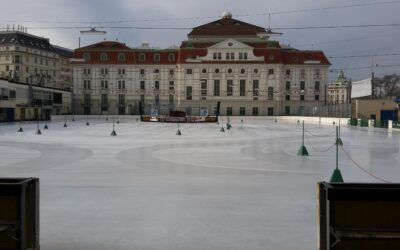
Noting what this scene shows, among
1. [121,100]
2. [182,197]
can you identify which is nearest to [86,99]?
[121,100]

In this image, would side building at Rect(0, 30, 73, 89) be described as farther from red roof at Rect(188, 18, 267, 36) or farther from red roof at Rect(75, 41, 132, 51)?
red roof at Rect(188, 18, 267, 36)

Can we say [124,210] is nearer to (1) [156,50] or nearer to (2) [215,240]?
(2) [215,240]

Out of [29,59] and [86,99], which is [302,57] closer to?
[86,99]

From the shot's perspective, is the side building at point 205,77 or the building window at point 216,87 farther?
the building window at point 216,87

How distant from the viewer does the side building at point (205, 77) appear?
9038 cm

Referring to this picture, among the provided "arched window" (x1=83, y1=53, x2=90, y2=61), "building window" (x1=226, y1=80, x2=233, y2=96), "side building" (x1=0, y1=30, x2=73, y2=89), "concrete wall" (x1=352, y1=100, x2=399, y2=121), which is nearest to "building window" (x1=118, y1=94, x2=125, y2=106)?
"arched window" (x1=83, y1=53, x2=90, y2=61)

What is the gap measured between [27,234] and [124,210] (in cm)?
316

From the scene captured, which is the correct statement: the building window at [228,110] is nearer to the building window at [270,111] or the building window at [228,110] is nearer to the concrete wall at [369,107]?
the building window at [270,111]

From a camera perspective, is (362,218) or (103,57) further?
(103,57)

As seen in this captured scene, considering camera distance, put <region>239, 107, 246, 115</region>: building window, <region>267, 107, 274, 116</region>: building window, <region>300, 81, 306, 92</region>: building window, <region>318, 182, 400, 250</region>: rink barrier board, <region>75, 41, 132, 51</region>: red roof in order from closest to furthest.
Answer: <region>318, 182, 400, 250</region>: rink barrier board, <region>267, 107, 274, 116</region>: building window, <region>239, 107, 246, 115</region>: building window, <region>300, 81, 306, 92</region>: building window, <region>75, 41, 132, 51</region>: red roof

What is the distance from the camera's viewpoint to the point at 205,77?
9131 centimetres

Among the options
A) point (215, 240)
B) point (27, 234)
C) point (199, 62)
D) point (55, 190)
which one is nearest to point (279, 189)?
point (215, 240)

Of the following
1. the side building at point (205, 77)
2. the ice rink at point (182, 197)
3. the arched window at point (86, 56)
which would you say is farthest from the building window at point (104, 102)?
the ice rink at point (182, 197)

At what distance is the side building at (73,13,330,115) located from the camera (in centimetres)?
9038
